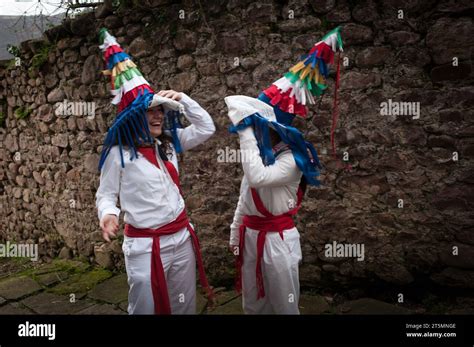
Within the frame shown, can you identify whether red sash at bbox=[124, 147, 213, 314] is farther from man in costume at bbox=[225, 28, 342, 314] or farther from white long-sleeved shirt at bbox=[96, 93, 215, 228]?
man in costume at bbox=[225, 28, 342, 314]

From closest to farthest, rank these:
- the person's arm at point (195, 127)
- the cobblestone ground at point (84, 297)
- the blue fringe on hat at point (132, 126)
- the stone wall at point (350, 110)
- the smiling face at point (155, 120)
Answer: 1. the blue fringe on hat at point (132, 126)
2. the smiling face at point (155, 120)
3. the person's arm at point (195, 127)
4. the stone wall at point (350, 110)
5. the cobblestone ground at point (84, 297)

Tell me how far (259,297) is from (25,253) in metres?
4.11

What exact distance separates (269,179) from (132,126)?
0.80 metres

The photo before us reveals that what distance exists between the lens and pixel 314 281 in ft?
11.1

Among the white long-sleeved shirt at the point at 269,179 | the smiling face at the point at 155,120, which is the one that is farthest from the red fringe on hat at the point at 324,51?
the smiling face at the point at 155,120

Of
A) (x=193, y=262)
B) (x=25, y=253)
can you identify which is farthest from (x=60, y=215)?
(x=193, y=262)

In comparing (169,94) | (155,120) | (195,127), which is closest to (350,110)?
(195,127)

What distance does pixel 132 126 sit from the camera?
2.11m

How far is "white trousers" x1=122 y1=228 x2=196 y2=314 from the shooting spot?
211 cm

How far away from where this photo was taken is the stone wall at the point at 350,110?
2.87 metres

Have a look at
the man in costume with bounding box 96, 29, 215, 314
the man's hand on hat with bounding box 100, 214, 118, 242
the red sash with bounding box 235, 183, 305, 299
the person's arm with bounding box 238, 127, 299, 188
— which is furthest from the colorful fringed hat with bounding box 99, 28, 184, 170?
the red sash with bounding box 235, 183, 305, 299

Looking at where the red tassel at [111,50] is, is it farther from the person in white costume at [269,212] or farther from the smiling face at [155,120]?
the person in white costume at [269,212]

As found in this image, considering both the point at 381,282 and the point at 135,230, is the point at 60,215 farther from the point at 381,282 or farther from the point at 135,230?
the point at 381,282

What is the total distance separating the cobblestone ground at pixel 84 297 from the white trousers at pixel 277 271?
36.6 inches
